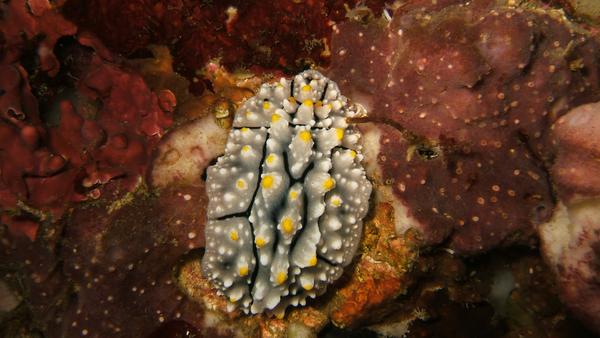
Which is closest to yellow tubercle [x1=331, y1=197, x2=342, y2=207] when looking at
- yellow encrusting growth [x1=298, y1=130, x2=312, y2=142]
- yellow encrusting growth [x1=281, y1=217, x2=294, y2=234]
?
yellow encrusting growth [x1=281, y1=217, x2=294, y2=234]

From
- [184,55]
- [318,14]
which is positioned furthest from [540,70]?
[184,55]

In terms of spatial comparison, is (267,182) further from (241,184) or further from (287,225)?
(287,225)

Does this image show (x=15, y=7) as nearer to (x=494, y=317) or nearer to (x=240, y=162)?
(x=240, y=162)

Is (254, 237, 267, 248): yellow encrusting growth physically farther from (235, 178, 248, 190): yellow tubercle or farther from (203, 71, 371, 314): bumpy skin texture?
(235, 178, 248, 190): yellow tubercle

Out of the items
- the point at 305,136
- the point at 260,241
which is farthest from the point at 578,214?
the point at 260,241

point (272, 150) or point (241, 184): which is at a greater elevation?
point (272, 150)

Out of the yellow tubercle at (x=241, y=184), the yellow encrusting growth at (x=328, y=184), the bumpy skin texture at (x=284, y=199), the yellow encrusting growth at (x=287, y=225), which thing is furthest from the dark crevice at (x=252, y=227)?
the yellow encrusting growth at (x=328, y=184)
